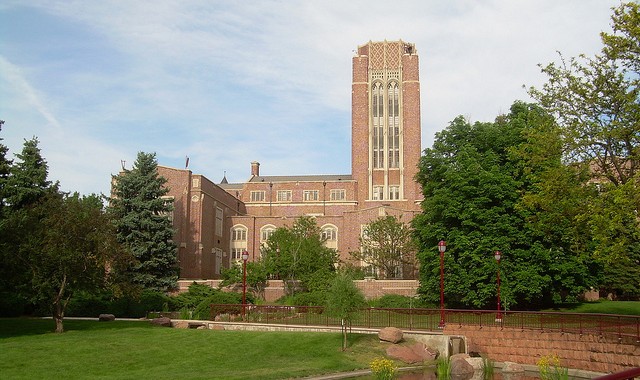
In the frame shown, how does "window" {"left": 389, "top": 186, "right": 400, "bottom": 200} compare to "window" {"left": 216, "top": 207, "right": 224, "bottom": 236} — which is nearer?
"window" {"left": 216, "top": 207, "right": 224, "bottom": 236}

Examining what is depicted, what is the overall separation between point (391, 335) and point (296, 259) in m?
27.0

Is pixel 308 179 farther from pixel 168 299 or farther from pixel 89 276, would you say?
pixel 89 276

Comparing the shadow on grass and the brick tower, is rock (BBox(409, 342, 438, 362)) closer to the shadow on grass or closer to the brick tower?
the shadow on grass

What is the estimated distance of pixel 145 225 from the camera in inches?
2018

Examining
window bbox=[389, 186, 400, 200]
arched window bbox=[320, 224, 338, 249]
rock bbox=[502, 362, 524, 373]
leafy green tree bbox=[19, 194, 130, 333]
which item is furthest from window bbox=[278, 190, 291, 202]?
rock bbox=[502, 362, 524, 373]

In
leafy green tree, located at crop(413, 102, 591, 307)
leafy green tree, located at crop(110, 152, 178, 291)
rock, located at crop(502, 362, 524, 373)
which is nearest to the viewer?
rock, located at crop(502, 362, 524, 373)

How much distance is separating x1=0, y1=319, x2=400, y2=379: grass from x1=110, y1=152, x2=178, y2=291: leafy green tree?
19634 millimetres

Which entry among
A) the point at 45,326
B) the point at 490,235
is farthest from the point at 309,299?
the point at 45,326

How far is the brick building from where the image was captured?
7300 cm

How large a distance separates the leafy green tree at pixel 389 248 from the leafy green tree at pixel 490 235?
14.3m

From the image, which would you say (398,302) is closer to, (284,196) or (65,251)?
(65,251)

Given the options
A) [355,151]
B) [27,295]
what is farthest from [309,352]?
[355,151]

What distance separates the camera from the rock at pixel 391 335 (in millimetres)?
26953

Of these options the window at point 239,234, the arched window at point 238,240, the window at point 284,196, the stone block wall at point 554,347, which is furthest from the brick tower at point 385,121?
the stone block wall at point 554,347
